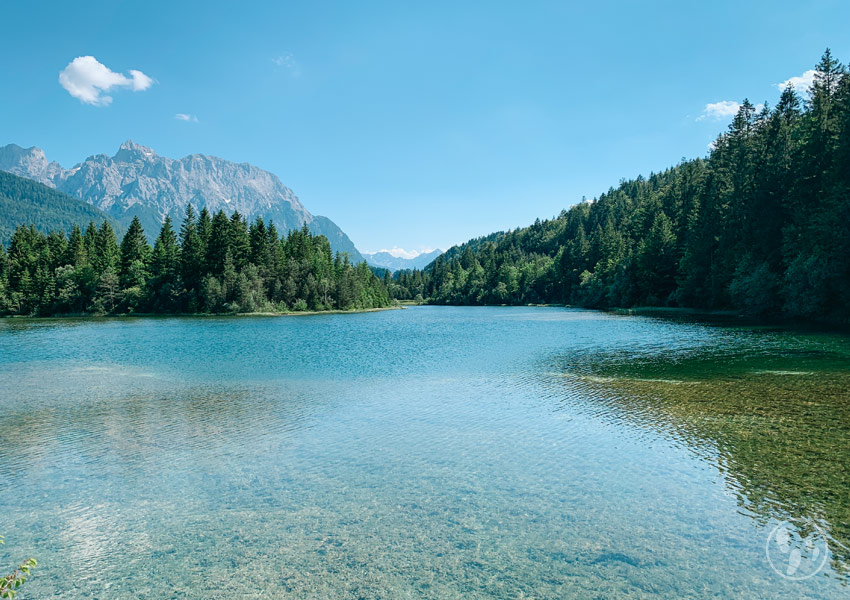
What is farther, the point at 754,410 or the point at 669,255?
the point at 669,255

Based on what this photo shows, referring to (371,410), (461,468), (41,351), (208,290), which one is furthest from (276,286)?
(461,468)

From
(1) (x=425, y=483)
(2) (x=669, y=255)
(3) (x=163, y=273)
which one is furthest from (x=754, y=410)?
(3) (x=163, y=273)

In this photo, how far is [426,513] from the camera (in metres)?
11.8

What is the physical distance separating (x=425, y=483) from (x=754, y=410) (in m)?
15.1

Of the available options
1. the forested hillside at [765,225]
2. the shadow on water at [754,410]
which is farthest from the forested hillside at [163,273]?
the shadow on water at [754,410]

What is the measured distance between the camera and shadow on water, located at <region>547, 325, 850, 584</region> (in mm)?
11969

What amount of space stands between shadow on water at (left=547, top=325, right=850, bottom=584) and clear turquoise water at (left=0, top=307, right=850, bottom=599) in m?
0.12

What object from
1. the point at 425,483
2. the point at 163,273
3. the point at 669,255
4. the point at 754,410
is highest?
the point at 669,255

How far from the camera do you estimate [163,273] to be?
110562mm

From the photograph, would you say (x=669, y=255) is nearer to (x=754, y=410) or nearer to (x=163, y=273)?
(x=754, y=410)

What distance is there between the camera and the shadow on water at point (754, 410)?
39.3 ft

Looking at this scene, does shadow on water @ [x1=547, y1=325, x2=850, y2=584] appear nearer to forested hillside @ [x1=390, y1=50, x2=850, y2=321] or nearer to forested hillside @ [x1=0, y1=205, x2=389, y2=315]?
forested hillside @ [x1=390, y1=50, x2=850, y2=321]

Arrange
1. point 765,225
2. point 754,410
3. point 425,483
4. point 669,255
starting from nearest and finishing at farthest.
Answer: point 425,483, point 754,410, point 765,225, point 669,255

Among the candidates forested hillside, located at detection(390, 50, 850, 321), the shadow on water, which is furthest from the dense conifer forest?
the shadow on water
